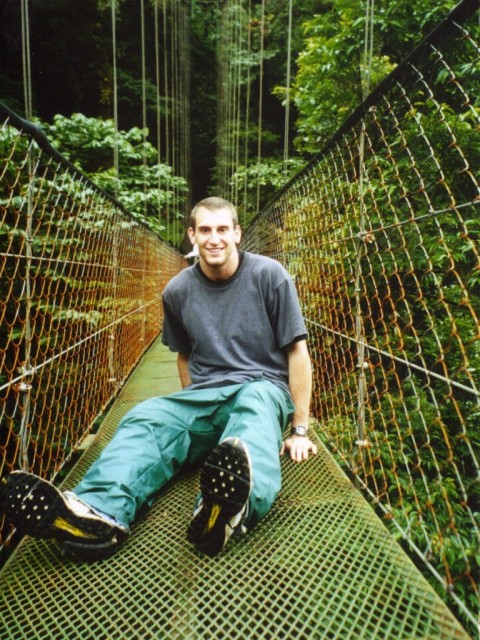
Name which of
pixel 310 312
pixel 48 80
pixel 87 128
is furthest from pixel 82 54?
pixel 310 312

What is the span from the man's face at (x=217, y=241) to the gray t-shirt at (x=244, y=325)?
0.15ft

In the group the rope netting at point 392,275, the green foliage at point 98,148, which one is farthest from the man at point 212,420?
the green foliage at point 98,148

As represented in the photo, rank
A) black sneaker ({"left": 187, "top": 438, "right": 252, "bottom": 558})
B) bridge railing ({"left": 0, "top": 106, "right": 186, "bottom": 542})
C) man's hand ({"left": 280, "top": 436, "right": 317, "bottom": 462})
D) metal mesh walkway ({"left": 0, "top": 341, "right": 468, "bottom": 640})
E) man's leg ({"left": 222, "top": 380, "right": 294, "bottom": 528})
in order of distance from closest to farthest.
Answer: metal mesh walkway ({"left": 0, "top": 341, "right": 468, "bottom": 640}) → black sneaker ({"left": 187, "top": 438, "right": 252, "bottom": 558}) → man's leg ({"left": 222, "top": 380, "right": 294, "bottom": 528}) → bridge railing ({"left": 0, "top": 106, "right": 186, "bottom": 542}) → man's hand ({"left": 280, "top": 436, "right": 317, "bottom": 462})

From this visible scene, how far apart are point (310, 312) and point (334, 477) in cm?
106

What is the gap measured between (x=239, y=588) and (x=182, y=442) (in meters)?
0.45

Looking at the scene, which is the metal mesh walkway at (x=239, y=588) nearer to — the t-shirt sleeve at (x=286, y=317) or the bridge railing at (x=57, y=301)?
the bridge railing at (x=57, y=301)

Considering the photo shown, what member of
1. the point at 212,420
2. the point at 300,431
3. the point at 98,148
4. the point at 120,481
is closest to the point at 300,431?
the point at 300,431

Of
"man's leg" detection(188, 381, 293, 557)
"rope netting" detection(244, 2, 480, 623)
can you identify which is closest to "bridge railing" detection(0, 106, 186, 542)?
"man's leg" detection(188, 381, 293, 557)

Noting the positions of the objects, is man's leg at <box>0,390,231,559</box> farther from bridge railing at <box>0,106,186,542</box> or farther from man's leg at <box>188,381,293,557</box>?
bridge railing at <box>0,106,186,542</box>

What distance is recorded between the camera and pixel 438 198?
2814mm

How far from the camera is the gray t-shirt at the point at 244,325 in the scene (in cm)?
134

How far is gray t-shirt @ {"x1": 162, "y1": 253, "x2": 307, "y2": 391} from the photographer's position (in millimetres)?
1339

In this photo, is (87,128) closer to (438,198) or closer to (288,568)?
(438,198)

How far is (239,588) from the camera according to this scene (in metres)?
0.82
